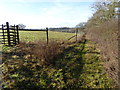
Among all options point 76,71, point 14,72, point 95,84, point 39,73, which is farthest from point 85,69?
point 14,72

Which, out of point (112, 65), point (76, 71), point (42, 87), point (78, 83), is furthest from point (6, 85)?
point (112, 65)

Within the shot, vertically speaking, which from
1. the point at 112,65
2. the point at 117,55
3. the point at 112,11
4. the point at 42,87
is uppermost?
the point at 112,11

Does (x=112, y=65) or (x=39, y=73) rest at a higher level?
(x=112, y=65)

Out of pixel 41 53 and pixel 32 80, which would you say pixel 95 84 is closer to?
pixel 32 80

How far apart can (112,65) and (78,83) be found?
139cm

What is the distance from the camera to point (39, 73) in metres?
4.00

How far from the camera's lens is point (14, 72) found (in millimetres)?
3949

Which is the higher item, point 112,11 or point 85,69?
point 112,11

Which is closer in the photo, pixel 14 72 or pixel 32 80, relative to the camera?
pixel 32 80

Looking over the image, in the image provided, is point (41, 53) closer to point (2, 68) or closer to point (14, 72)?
point (14, 72)

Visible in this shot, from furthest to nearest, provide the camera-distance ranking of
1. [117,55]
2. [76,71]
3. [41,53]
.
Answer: [41,53], [76,71], [117,55]

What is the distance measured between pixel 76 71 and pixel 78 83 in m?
0.84

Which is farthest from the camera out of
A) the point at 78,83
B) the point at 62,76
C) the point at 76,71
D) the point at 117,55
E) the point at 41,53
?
the point at 41,53

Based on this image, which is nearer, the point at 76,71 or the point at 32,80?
the point at 32,80
